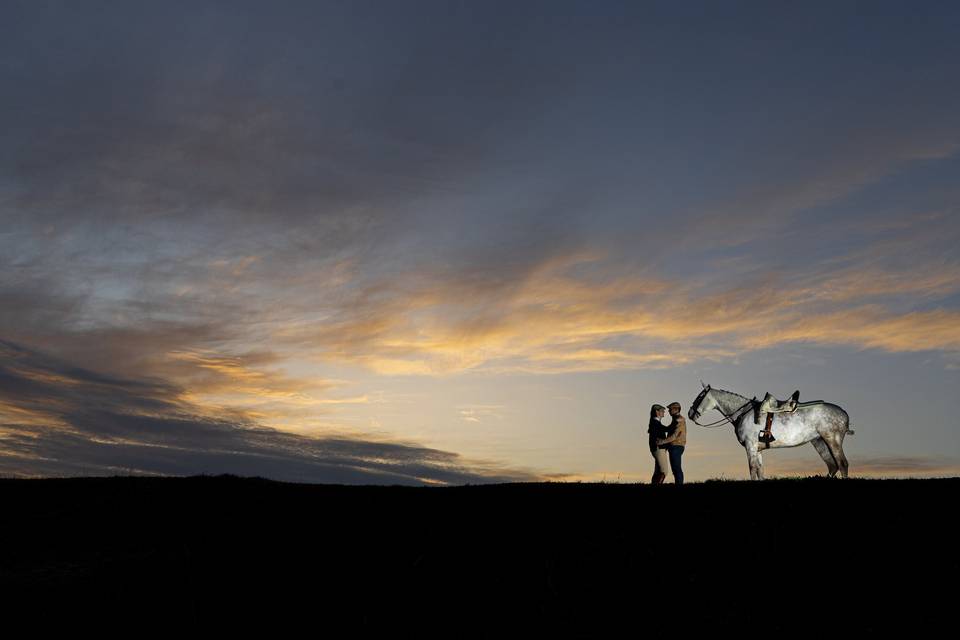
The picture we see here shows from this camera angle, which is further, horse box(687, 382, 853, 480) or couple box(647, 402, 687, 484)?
horse box(687, 382, 853, 480)

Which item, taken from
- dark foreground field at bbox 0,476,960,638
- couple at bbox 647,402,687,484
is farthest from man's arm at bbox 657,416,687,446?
dark foreground field at bbox 0,476,960,638

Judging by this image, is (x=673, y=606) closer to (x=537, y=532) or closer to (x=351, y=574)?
(x=537, y=532)

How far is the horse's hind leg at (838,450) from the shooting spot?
28.0m

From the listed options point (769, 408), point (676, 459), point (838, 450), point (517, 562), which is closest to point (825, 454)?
point (838, 450)

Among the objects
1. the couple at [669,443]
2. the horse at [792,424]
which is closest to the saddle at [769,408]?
the horse at [792,424]

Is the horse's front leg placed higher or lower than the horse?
lower

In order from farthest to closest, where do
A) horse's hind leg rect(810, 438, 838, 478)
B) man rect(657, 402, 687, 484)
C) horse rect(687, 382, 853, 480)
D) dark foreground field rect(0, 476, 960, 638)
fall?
horse's hind leg rect(810, 438, 838, 478) → horse rect(687, 382, 853, 480) → man rect(657, 402, 687, 484) → dark foreground field rect(0, 476, 960, 638)

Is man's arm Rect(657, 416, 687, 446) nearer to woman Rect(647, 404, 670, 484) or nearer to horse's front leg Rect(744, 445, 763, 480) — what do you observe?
woman Rect(647, 404, 670, 484)

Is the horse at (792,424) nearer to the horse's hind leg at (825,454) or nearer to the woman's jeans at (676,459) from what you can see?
the horse's hind leg at (825,454)

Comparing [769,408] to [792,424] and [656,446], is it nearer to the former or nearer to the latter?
[792,424]

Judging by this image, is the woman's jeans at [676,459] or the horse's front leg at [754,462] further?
the horse's front leg at [754,462]

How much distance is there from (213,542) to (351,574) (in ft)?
14.7

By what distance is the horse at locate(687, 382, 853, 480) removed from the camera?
27.8m

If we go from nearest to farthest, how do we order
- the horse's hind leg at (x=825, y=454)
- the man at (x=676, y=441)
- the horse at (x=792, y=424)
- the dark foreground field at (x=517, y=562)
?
the dark foreground field at (x=517, y=562), the man at (x=676, y=441), the horse at (x=792, y=424), the horse's hind leg at (x=825, y=454)
